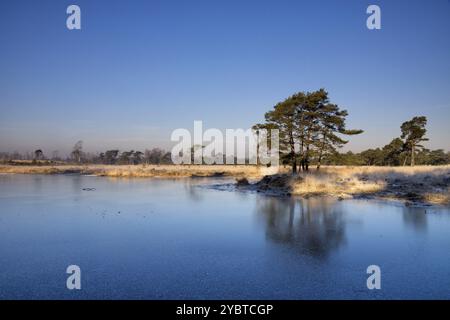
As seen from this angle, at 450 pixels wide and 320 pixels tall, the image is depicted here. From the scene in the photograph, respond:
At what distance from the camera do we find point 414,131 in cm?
5406

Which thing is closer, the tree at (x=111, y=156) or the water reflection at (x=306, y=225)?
the water reflection at (x=306, y=225)

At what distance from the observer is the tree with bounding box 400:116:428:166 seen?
53438 mm

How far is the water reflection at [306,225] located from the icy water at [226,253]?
4 centimetres

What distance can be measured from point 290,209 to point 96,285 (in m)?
11.5

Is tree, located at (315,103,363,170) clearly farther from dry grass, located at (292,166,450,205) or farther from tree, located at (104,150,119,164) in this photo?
tree, located at (104,150,119,164)

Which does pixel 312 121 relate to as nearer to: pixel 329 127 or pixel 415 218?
pixel 329 127

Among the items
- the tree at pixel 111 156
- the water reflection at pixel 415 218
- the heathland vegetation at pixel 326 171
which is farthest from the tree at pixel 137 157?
the water reflection at pixel 415 218

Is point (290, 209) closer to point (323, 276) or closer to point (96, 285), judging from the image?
point (323, 276)

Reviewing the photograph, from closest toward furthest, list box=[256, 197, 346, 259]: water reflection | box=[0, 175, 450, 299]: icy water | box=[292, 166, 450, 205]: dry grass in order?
box=[0, 175, 450, 299]: icy water < box=[256, 197, 346, 259]: water reflection < box=[292, 166, 450, 205]: dry grass

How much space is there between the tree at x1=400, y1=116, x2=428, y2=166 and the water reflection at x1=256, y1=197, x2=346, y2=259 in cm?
4279

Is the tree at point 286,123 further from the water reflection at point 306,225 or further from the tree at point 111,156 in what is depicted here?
the tree at point 111,156

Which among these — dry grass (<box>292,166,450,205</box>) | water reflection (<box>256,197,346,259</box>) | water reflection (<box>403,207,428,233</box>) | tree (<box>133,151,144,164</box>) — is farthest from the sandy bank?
tree (<box>133,151,144,164</box>)

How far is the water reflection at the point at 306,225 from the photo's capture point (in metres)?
9.44
